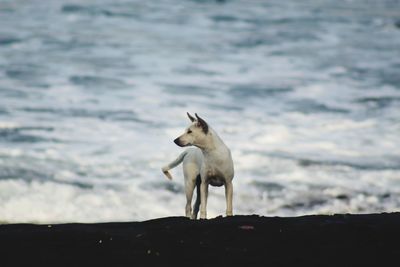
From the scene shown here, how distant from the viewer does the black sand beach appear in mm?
8887

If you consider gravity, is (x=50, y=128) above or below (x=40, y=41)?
below

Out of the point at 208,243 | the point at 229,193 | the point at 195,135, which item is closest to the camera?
the point at 208,243

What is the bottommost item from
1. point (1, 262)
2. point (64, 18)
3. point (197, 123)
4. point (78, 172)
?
point (1, 262)

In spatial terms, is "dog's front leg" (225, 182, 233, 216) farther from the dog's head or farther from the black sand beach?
the dog's head

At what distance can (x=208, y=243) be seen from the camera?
9.31 m

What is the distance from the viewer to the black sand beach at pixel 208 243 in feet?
29.2

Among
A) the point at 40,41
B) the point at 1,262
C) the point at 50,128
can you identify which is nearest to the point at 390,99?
the point at 50,128

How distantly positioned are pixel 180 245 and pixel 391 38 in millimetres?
36674

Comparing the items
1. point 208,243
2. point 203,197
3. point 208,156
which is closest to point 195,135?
point 208,156

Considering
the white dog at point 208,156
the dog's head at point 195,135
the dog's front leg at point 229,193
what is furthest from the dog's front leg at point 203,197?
the dog's head at point 195,135

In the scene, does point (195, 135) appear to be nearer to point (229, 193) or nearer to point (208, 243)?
point (229, 193)

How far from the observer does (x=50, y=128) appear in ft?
87.4

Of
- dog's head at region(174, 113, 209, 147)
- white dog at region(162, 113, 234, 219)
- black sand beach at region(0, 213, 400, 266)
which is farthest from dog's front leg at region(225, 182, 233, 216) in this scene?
dog's head at region(174, 113, 209, 147)

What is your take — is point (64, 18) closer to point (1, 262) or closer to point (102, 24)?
point (102, 24)
